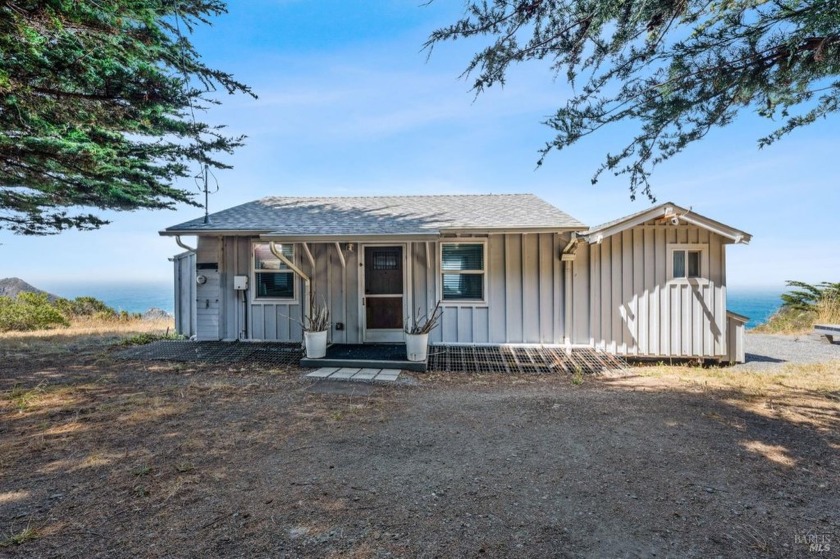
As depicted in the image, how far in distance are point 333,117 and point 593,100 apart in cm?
901

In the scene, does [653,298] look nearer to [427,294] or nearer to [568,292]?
[568,292]

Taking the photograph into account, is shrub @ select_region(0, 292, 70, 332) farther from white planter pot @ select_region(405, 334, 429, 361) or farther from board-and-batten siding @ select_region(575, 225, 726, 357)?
board-and-batten siding @ select_region(575, 225, 726, 357)

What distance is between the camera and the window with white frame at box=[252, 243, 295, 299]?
7.88 m

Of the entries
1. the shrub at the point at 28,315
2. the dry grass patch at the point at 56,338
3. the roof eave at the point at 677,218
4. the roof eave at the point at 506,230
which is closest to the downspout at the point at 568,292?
the roof eave at the point at 677,218

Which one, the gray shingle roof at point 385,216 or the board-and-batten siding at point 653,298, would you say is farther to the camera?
the board-and-batten siding at point 653,298

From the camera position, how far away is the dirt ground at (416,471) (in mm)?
2168

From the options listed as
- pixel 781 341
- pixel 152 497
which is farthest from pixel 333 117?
pixel 781 341

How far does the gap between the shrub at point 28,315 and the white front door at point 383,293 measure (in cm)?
1216

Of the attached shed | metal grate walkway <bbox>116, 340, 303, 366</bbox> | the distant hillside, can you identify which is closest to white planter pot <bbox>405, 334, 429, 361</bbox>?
metal grate walkway <bbox>116, 340, 303, 366</bbox>

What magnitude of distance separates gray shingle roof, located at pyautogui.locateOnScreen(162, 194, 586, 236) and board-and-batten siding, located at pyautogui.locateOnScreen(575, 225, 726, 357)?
1299mm

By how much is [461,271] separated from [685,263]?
445 centimetres

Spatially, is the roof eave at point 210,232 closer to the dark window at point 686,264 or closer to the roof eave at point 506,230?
the roof eave at point 506,230

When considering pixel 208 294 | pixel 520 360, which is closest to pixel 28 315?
pixel 208 294

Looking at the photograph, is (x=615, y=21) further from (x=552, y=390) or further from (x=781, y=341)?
(x=781, y=341)
